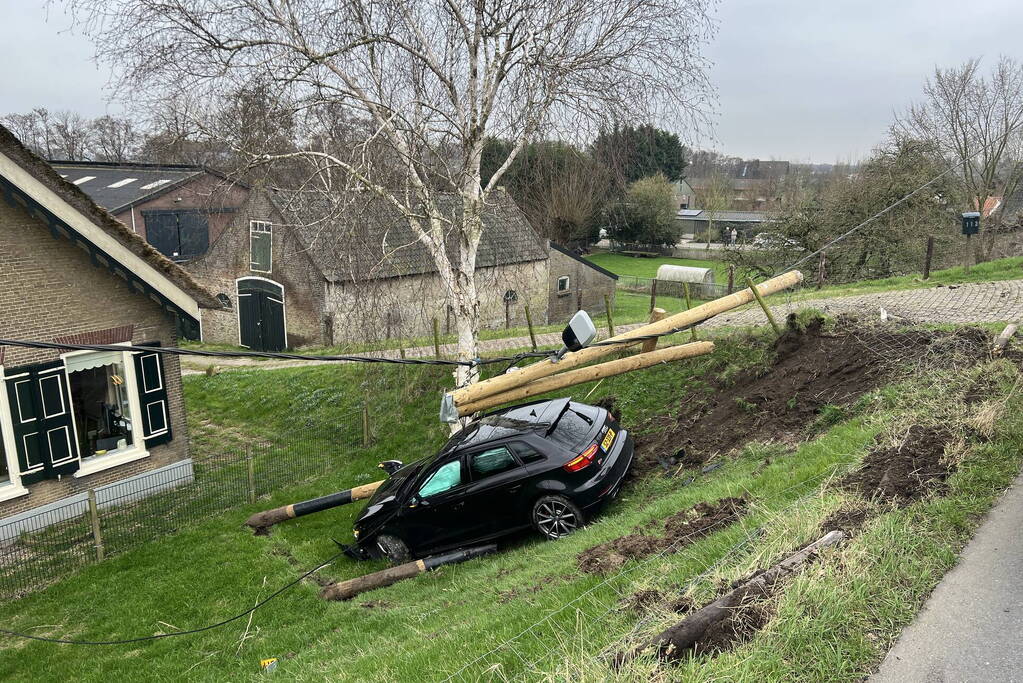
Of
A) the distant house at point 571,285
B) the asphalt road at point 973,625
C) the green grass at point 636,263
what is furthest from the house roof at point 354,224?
the green grass at point 636,263

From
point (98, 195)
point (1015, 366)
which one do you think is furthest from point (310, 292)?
point (1015, 366)

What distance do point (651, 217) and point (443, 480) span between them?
1832 inches

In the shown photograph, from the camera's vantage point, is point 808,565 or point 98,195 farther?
point 98,195

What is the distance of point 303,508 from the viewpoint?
36.8 ft

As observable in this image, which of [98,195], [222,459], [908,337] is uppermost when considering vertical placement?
[98,195]

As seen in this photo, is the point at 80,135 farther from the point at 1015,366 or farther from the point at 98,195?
the point at 1015,366

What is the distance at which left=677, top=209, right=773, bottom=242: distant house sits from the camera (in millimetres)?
33322

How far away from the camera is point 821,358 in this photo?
35.4 ft

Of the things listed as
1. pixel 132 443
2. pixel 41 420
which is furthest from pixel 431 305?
pixel 41 420

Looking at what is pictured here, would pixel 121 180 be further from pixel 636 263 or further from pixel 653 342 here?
pixel 653 342

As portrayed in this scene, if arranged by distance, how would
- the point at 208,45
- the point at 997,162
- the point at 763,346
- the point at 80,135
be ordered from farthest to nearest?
1. the point at 80,135
2. the point at 997,162
3. the point at 763,346
4. the point at 208,45

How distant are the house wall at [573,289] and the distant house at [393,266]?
1.28 m

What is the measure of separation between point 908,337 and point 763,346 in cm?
233

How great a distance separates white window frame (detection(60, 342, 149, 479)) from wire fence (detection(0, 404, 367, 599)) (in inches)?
14.7
